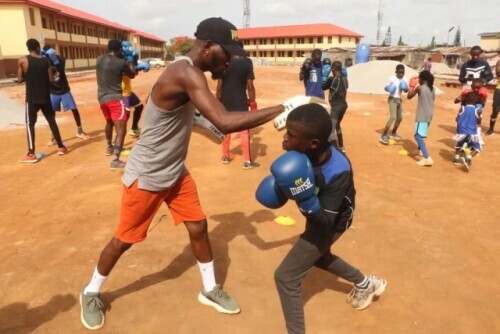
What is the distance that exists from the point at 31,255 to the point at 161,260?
128 centimetres

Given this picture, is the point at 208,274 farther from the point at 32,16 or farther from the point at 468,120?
the point at 32,16

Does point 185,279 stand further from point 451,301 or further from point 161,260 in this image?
point 451,301

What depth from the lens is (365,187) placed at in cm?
584

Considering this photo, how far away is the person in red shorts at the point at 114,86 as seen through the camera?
645 cm

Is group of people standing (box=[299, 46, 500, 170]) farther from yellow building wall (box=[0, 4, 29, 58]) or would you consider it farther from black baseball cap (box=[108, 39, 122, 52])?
yellow building wall (box=[0, 4, 29, 58])

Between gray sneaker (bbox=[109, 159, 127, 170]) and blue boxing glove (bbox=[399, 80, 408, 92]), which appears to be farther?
blue boxing glove (bbox=[399, 80, 408, 92])

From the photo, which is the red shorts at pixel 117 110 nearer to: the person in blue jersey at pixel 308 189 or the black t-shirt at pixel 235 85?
the black t-shirt at pixel 235 85

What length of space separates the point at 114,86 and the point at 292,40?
198 ft

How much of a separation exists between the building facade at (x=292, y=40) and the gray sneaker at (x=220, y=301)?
5886 centimetres

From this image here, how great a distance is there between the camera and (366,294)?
3.01 meters

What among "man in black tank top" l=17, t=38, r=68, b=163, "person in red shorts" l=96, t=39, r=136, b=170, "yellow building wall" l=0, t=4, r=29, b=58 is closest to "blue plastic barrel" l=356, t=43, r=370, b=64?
"yellow building wall" l=0, t=4, r=29, b=58

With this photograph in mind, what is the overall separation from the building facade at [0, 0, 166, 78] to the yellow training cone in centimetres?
2122

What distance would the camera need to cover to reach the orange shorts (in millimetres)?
2727

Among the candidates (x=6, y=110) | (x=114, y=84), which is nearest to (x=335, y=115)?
(x=114, y=84)
